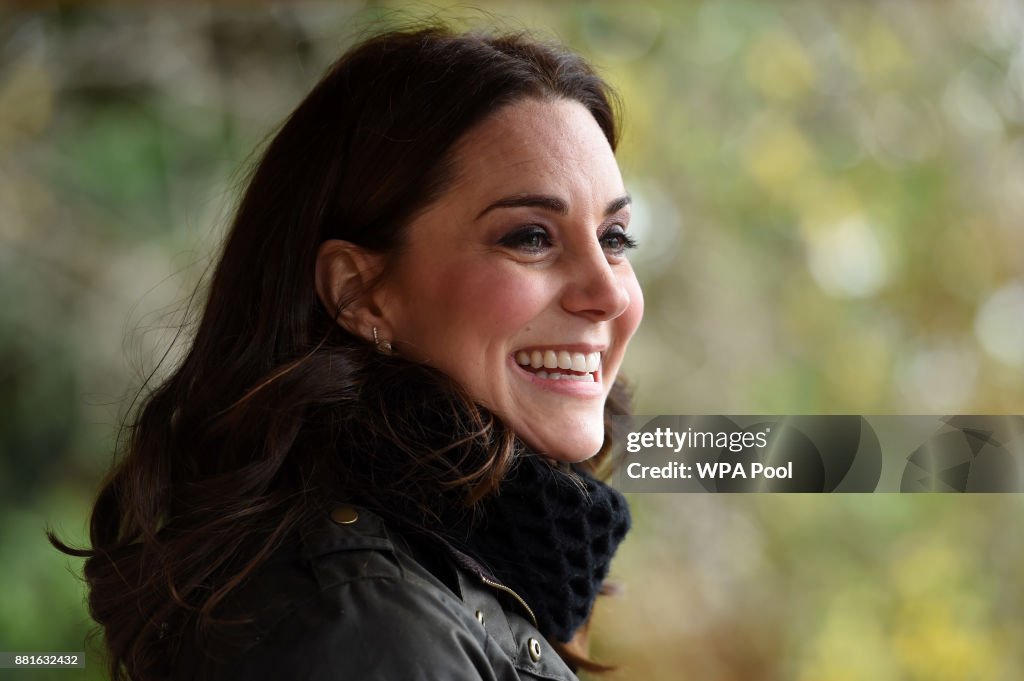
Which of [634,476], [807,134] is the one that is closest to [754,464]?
[634,476]

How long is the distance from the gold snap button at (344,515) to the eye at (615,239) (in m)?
0.46

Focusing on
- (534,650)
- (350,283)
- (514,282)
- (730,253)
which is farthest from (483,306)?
(730,253)

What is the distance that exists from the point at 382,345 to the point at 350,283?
78mm

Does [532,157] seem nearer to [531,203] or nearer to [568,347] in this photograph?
[531,203]

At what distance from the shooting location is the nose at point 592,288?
115 cm

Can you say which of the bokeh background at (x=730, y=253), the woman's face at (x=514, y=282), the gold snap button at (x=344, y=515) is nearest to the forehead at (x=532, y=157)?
the woman's face at (x=514, y=282)

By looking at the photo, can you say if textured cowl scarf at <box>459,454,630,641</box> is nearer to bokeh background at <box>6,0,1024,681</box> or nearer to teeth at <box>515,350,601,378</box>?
teeth at <box>515,350,601,378</box>

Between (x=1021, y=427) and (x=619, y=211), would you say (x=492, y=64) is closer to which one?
(x=619, y=211)

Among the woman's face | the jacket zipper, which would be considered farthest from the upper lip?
the jacket zipper

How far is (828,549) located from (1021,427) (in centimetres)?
52

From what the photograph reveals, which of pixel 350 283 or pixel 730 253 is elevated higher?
pixel 730 253

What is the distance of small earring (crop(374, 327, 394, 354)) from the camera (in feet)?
3.73

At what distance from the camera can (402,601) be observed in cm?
87

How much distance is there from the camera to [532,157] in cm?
116
